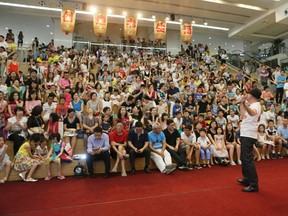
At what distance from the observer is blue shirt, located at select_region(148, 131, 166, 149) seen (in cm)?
502

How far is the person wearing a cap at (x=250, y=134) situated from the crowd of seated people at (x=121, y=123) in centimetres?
83

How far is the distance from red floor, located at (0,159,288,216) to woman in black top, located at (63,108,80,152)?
904 mm

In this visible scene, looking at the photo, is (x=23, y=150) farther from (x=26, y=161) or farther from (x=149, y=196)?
(x=149, y=196)

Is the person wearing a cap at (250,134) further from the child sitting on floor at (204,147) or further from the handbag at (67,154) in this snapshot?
the handbag at (67,154)

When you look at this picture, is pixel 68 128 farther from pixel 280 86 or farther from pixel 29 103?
pixel 280 86

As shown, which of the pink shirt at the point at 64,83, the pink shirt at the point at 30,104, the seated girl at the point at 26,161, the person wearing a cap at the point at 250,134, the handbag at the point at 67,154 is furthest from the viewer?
the pink shirt at the point at 64,83

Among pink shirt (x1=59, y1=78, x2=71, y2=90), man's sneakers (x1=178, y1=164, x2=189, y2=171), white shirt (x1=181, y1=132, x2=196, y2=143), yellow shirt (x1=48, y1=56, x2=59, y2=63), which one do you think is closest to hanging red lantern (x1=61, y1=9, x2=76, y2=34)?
yellow shirt (x1=48, y1=56, x2=59, y2=63)

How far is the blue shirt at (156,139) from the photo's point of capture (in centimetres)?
502

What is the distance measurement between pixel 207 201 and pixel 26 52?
31.3 feet

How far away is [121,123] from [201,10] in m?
10.1

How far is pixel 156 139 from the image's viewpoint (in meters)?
A: 5.04

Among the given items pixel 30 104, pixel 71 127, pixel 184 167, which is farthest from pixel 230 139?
pixel 30 104

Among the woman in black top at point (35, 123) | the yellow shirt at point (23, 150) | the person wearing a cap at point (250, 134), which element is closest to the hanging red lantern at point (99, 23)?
the woman in black top at point (35, 123)

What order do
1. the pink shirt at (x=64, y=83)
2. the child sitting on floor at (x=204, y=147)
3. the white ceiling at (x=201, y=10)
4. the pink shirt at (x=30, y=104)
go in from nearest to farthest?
the child sitting on floor at (x=204, y=147), the pink shirt at (x=30, y=104), the pink shirt at (x=64, y=83), the white ceiling at (x=201, y=10)
